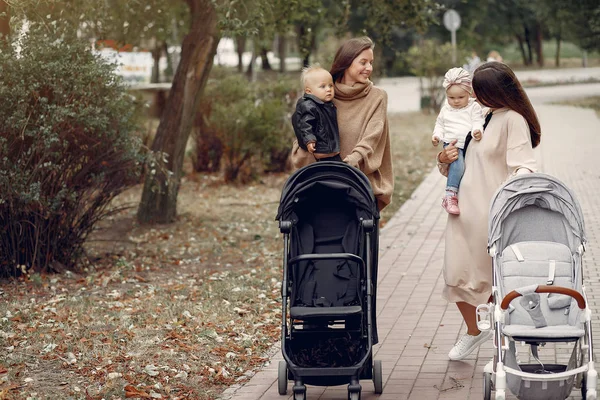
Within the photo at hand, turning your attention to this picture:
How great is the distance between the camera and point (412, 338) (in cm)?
695

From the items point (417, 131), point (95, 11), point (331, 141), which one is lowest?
point (417, 131)

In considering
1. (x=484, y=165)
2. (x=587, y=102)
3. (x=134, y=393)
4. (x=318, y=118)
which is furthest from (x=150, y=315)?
(x=587, y=102)

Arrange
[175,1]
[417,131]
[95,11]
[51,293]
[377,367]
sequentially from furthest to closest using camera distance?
[417,131]
[175,1]
[95,11]
[51,293]
[377,367]

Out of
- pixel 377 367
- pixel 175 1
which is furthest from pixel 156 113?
pixel 377 367

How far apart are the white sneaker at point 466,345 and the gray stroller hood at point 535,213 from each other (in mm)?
978

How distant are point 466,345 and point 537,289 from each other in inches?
55.7

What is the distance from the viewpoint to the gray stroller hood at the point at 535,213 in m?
5.21

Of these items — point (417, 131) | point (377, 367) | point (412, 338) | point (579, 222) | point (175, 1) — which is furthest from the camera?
point (417, 131)

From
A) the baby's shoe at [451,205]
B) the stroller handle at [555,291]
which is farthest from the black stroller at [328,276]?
the stroller handle at [555,291]

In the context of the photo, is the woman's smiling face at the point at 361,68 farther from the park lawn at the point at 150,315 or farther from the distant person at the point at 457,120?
the park lawn at the point at 150,315

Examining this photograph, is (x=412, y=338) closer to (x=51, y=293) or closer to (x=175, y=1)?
(x=51, y=293)

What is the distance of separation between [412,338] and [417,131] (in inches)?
732

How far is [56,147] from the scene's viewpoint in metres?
8.88

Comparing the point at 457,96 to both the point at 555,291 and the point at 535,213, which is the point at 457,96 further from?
the point at 555,291
